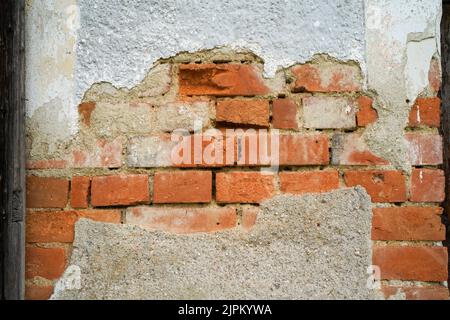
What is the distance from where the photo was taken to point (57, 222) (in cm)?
120

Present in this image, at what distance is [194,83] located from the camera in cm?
122

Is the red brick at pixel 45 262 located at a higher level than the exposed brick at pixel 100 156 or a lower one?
lower

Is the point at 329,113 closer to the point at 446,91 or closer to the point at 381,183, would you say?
the point at 381,183

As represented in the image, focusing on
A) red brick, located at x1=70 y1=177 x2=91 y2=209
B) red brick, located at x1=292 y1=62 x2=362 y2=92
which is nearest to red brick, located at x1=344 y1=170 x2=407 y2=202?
red brick, located at x1=292 y1=62 x2=362 y2=92

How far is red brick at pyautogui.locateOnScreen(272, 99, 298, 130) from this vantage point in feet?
3.98

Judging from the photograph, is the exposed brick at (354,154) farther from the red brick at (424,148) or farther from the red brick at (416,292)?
the red brick at (416,292)

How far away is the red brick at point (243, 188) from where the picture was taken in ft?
3.92

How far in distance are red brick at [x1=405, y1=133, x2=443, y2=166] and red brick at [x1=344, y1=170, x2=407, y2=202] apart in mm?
71

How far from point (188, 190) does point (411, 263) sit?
0.63 metres

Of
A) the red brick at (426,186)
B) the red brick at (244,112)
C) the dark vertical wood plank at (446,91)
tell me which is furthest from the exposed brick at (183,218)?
the dark vertical wood plank at (446,91)

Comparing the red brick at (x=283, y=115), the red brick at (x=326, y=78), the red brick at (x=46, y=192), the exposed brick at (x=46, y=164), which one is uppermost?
the red brick at (x=326, y=78)

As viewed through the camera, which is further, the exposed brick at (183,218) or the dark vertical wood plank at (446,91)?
the dark vertical wood plank at (446,91)
